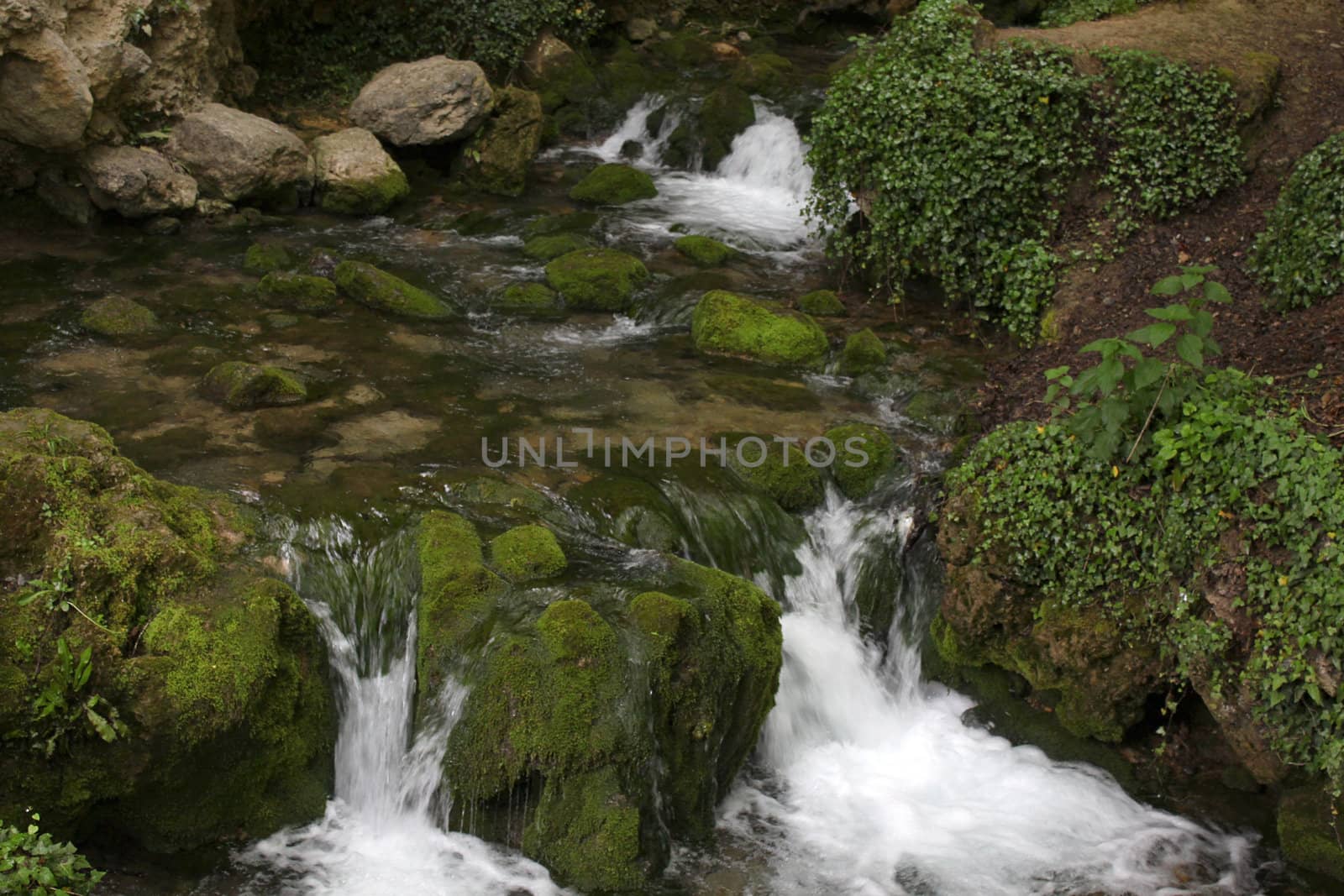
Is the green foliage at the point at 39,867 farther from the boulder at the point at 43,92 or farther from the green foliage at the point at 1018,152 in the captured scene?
the boulder at the point at 43,92

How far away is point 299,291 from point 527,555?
5398 millimetres

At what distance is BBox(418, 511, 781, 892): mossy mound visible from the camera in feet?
19.8

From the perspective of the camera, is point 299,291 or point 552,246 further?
point 552,246

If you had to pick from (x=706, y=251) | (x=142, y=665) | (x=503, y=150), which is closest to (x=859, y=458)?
(x=706, y=251)

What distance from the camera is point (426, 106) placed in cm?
1484

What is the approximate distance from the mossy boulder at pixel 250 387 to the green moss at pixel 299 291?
2.11m

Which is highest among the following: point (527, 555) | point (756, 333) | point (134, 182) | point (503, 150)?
point (503, 150)

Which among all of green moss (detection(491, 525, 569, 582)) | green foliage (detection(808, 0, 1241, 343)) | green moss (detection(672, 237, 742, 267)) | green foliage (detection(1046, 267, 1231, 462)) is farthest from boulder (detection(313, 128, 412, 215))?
green foliage (detection(1046, 267, 1231, 462))

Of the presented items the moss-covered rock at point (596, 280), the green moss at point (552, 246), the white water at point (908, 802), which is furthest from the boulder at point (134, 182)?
the white water at point (908, 802)

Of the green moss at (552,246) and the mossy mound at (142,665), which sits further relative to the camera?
the green moss at (552,246)

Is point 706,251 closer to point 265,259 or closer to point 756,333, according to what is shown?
point 756,333

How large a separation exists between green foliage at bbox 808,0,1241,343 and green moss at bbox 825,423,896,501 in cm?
220

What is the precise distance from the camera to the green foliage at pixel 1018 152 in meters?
10.4

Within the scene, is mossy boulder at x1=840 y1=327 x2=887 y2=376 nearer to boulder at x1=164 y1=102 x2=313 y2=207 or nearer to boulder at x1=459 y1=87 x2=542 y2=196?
boulder at x1=459 y1=87 x2=542 y2=196
